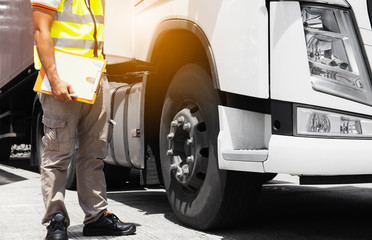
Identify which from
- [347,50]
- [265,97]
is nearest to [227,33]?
[265,97]

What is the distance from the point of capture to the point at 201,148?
3.59m

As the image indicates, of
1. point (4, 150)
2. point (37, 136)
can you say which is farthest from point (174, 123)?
point (4, 150)

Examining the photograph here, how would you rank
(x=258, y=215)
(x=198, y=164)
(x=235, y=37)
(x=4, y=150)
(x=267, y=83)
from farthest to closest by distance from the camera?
(x=4, y=150) → (x=258, y=215) → (x=198, y=164) → (x=235, y=37) → (x=267, y=83)

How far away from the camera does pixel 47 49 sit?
330 centimetres

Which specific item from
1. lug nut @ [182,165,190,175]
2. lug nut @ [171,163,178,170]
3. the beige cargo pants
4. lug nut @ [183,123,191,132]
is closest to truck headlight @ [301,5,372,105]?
lug nut @ [183,123,191,132]

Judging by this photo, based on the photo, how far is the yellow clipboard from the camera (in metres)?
3.40

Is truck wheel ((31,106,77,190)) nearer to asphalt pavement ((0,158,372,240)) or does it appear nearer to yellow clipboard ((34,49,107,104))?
asphalt pavement ((0,158,372,240))

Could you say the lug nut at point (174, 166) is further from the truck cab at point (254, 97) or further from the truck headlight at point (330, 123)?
the truck headlight at point (330, 123)

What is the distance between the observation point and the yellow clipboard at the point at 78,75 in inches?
134

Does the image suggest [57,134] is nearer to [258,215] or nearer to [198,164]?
[198,164]

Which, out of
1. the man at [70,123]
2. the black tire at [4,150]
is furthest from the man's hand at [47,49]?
the black tire at [4,150]

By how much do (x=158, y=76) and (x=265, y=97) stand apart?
1.47 metres

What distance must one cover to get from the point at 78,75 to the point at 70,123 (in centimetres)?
30

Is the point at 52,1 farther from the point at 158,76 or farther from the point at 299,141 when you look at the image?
the point at 299,141
